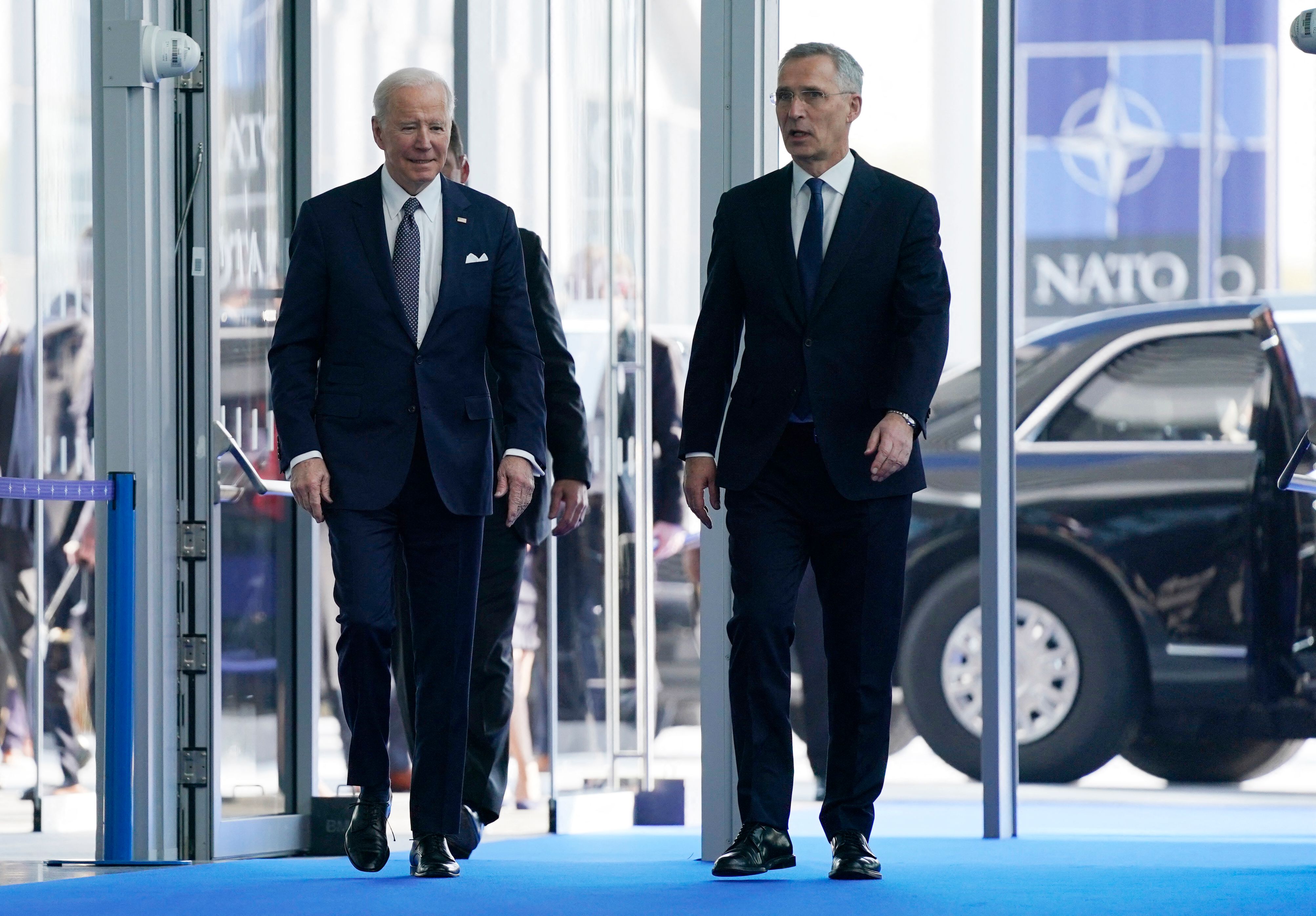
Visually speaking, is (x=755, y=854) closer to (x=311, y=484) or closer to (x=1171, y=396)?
(x=311, y=484)

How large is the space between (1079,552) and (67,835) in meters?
3.02

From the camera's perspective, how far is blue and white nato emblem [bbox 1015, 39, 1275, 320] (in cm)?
576

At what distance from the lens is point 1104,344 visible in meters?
5.89

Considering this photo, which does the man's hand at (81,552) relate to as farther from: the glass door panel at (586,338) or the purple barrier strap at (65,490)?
the purple barrier strap at (65,490)

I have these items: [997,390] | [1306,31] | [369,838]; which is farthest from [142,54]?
[1306,31]

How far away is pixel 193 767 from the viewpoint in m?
4.70

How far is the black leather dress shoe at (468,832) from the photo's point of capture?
443cm

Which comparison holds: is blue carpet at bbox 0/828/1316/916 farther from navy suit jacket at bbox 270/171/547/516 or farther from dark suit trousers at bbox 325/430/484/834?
navy suit jacket at bbox 270/171/547/516

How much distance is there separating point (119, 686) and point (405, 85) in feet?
4.86

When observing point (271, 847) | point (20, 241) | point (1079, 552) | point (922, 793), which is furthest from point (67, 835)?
point (1079, 552)

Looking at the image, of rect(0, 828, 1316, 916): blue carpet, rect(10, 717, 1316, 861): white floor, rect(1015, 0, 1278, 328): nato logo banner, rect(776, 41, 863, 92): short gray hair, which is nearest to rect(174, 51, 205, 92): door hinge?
rect(776, 41, 863, 92): short gray hair

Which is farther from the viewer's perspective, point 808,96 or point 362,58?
point 362,58

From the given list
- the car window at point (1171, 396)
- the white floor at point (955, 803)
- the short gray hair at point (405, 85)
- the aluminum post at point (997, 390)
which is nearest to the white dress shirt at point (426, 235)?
the short gray hair at point (405, 85)

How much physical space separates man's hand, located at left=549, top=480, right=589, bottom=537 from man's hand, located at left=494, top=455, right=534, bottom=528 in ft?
Answer: 1.29
